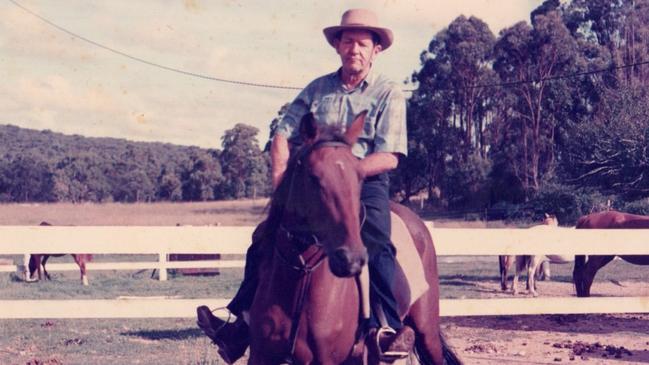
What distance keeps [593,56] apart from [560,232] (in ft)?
147

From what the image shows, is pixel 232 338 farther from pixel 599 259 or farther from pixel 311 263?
pixel 599 259

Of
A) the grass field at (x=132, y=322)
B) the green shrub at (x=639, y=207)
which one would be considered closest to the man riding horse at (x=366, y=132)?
the grass field at (x=132, y=322)

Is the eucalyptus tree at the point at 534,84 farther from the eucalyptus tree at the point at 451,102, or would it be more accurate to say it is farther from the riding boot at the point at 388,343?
the riding boot at the point at 388,343

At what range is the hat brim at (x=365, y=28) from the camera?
4414mm

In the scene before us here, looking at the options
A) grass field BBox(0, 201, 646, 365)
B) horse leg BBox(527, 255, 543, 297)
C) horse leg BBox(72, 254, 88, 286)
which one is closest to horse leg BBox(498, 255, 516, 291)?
grass field BBox(0, 201, 646, 365)

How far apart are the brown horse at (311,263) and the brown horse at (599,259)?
9.69 metres

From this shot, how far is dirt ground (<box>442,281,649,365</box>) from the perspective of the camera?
28.5ft

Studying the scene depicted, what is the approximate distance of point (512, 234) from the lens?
7531mm

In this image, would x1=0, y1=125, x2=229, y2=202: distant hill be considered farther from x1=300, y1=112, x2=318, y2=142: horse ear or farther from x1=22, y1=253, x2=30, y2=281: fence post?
x1=300, y1=112, x2=318, y2=142: horse ear

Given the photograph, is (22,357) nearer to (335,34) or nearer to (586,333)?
(335,34)

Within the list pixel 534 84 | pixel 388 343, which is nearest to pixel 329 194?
pixel 388 343

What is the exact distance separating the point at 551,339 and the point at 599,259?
10.8ft

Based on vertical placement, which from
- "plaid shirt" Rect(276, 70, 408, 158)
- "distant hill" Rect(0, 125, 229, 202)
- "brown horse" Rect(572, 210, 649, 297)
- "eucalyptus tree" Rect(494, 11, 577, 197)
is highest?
"eucalyptus tree" Rect(494, 11, 577, 197)

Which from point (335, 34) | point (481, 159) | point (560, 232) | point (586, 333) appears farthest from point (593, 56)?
point (335, 34)
